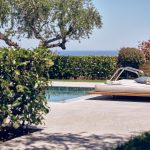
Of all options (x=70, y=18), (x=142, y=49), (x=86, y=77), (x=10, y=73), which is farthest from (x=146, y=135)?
(x=70, y=18)

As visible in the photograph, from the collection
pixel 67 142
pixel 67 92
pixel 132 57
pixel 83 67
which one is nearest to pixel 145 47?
pixel 132 57

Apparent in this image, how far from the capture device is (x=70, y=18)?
30.7 m

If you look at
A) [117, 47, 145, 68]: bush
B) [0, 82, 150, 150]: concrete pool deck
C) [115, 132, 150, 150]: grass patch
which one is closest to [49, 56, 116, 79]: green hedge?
[117, 47, 145, 68]: bush

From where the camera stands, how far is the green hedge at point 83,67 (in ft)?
84.4

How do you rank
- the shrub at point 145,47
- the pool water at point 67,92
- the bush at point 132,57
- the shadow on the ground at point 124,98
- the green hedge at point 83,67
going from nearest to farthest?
1. the shadow on the ground at point 124,98
2. the pool water at point 67,92
3. the bush at point 132,57
4. the green hedge at point 83,67
5. the shrub at point 145,47

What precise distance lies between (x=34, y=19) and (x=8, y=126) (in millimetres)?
22352

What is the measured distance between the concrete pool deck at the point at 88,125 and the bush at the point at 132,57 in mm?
9817

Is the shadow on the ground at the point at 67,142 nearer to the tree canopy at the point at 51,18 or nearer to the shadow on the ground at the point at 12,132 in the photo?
the shadow on the ground at the point at 12,132

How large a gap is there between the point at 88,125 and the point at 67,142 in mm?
2190

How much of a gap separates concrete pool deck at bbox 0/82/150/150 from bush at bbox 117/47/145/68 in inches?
386

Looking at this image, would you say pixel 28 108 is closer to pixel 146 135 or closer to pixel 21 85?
pixel 21 85

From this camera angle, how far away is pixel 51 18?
103 feet

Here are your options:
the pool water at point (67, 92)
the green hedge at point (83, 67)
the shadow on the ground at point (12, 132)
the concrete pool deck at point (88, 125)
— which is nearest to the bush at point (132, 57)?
the green hedge at point (83, 67)

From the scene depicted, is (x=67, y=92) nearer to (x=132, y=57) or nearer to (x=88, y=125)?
(x=132, y=57)
